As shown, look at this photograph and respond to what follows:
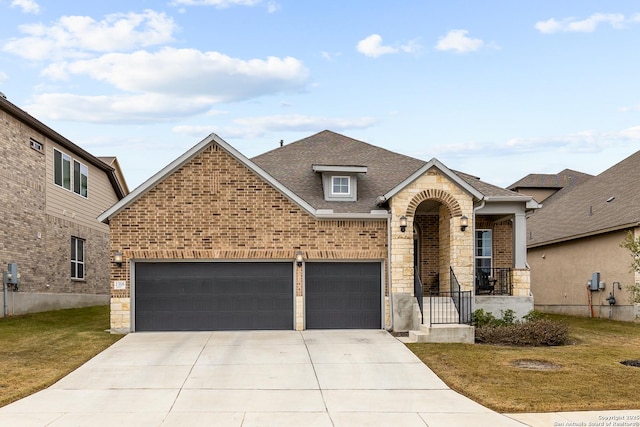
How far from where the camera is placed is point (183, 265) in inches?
738

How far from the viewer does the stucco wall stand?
22.7 metres

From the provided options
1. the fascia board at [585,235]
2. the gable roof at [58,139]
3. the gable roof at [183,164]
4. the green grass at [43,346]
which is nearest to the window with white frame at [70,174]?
the gable roof at [58,139]

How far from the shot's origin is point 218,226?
18.5 m

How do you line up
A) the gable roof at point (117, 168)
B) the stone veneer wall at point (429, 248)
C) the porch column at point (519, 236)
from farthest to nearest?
the gable roof at point (117, 168), the stone veneer wall at point (429, 248), the porch column at point (519, 236)

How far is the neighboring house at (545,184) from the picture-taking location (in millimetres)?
36844

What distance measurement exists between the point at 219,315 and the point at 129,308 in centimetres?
252

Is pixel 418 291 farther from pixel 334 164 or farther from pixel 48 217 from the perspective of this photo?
pixel 48 217

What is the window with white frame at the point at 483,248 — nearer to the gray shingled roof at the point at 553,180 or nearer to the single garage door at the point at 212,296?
the single garage door at the point at 212,296

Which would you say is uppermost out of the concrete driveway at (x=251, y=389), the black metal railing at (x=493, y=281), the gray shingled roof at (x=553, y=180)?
the gray shingled roof at (x=553, y=180)

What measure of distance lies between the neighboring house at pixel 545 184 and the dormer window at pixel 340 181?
1938cm

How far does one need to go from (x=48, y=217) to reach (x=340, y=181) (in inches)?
456

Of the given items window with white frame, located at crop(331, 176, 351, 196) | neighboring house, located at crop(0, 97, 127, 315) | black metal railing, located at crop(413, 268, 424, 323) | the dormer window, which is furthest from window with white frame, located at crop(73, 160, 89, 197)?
black metal railing, located at crop(413, 268, 424, 323)

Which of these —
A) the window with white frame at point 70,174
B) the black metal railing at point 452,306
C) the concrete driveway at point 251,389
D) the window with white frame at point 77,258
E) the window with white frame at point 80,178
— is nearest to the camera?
A: the concrete driveway at point 251,389

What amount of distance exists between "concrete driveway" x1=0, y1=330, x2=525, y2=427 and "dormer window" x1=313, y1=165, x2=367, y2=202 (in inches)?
204
